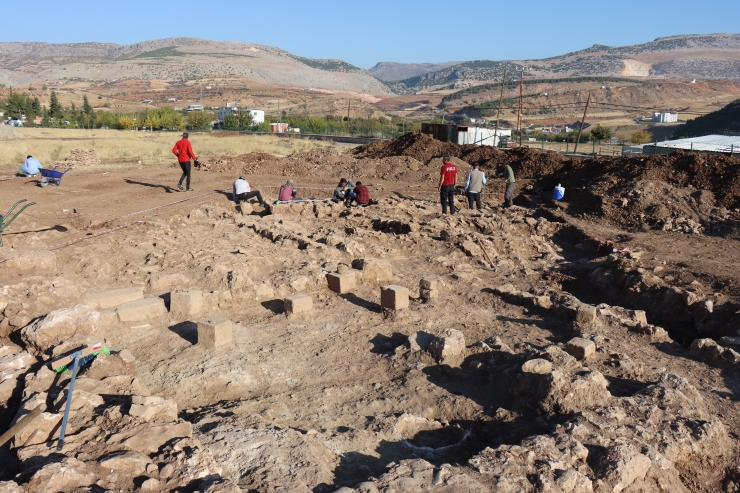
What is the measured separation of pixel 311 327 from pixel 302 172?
44.3ft

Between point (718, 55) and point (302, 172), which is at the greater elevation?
point (718, 55)

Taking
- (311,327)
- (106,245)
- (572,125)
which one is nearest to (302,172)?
(106,245)

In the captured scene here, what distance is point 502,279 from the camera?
28.1 feet

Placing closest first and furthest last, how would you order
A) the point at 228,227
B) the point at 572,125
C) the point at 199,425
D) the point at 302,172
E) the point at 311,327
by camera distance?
the point at 199,425 < the point at 311,327 < the point at 228,227 < the point at 302,172 < the point at 572,125

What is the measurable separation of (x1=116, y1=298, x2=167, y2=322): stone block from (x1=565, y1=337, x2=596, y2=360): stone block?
440 centimetres

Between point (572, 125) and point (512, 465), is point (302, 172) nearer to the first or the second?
point (512, 465)

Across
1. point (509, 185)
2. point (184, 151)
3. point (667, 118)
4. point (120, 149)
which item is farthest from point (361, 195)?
point (667, 118)

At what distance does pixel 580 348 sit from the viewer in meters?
5.52

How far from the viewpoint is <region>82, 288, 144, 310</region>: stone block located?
648 centimetres

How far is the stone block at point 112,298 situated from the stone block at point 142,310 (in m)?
0.17

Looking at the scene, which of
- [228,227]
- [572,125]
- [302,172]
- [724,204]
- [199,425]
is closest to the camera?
[199,425]

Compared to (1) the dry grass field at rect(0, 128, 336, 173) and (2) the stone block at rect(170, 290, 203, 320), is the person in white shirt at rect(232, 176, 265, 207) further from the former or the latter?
(1) the dry grass field at rect(0, 128, 336, 173)

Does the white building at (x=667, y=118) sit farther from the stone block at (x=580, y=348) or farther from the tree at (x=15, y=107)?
the stone block at (x=580, y=348)

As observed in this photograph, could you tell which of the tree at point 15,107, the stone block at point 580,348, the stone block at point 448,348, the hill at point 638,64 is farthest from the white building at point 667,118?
the hill at point 638,64
